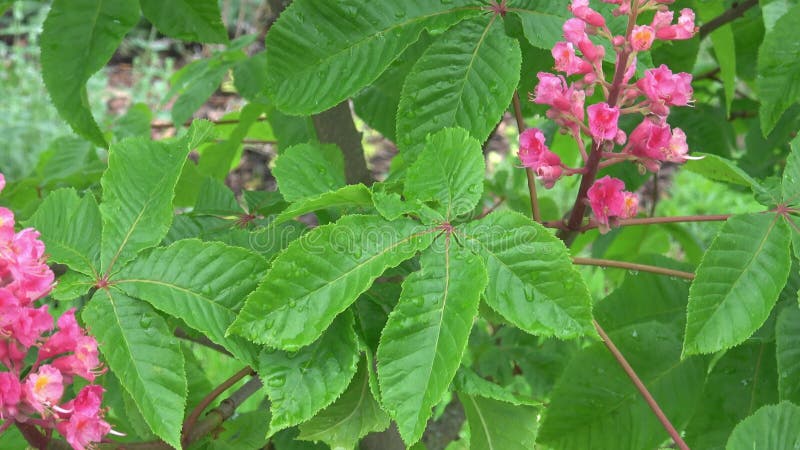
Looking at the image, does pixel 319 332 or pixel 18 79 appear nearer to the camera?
pixel 319 332

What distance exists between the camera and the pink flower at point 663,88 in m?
0.86

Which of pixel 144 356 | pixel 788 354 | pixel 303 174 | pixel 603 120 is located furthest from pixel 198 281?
pixel 788 354

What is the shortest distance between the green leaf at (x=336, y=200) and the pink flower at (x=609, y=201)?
0.77 feet

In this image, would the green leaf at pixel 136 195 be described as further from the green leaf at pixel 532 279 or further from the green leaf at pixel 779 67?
the green leaf at pixel 779 67

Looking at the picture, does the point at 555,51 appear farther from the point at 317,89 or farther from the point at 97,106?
the point at 97,106

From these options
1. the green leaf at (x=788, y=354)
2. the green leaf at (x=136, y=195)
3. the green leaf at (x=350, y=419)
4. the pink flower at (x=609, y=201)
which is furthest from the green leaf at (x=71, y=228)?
the green leaf at (x=788, y=354)

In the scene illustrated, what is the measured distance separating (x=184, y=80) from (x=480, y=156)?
1141 mm

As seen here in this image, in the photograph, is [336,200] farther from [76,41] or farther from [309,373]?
[76,41]

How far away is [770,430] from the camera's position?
3.02ft

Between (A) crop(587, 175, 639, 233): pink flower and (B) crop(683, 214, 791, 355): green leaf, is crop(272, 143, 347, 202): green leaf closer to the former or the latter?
(A) crop(587, 175, 639, 233): pink flower

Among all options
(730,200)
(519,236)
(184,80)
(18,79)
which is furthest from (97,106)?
(519,236)

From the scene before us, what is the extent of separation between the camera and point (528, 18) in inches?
39.4

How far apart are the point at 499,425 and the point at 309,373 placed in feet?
0.84

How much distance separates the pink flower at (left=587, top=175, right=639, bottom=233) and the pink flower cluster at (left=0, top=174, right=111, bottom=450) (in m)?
0.52
